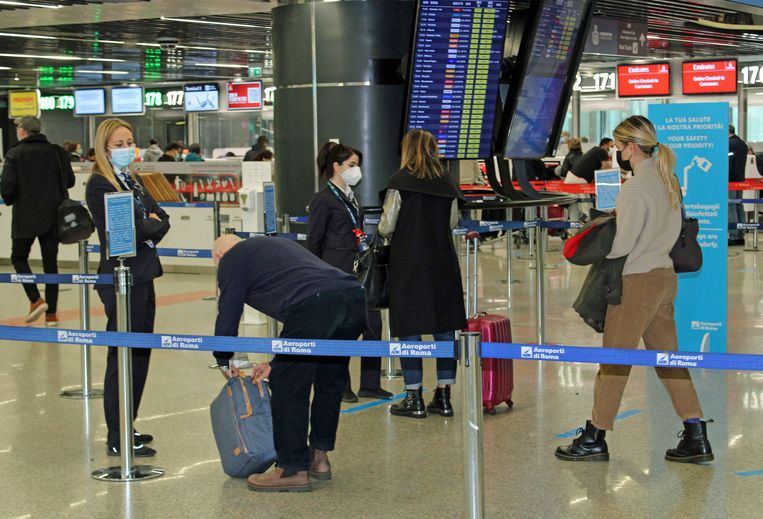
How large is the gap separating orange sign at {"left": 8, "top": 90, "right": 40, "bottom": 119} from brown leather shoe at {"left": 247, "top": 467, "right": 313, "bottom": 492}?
26958mm

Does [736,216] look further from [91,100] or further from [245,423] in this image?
[91,100]

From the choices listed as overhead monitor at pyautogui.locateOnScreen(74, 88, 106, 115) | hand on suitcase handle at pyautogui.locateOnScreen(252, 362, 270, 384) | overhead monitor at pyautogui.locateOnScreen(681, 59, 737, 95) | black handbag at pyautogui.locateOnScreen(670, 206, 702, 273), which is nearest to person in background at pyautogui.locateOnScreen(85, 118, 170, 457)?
hand on suitcase handle at pyautogui.locateOnScreen(252, 362, 270, 384)

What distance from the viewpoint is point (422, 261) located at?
6.22 m

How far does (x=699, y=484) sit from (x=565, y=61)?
4.77 m

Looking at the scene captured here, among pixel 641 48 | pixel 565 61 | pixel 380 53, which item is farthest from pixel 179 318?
pixel 641 48

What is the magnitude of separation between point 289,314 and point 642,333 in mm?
1812

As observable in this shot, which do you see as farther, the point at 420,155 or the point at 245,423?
the point at 420,155

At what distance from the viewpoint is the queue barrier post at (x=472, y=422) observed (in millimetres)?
4008

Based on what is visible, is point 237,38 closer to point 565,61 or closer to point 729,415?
point 565,61

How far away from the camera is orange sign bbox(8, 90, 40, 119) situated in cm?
3020

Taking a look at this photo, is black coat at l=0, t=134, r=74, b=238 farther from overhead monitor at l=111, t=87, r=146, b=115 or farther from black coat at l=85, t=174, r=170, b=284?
overhead monitor at l=111, t=87, r=146, b=115

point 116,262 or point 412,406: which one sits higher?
point 116,262

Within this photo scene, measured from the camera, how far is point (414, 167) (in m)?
6.18

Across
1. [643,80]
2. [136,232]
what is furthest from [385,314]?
[643,80]
